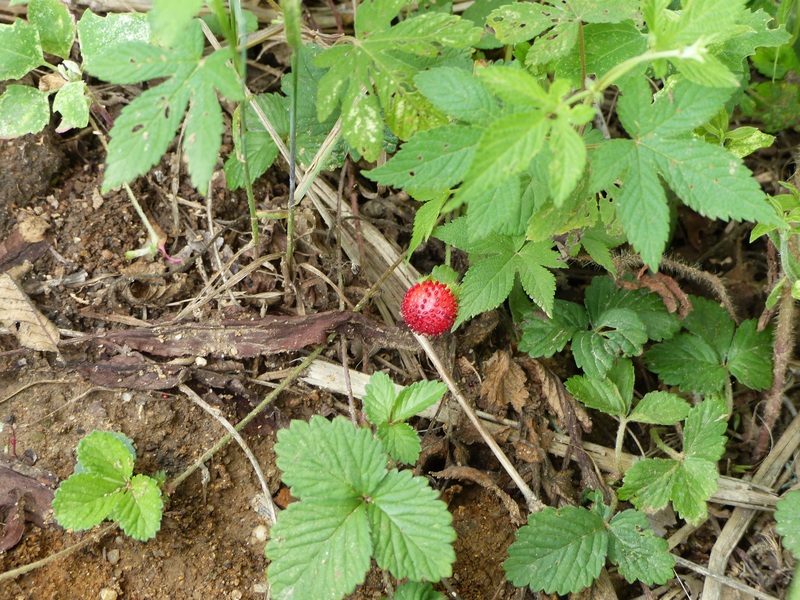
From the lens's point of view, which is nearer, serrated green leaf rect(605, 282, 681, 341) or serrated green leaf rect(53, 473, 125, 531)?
serrated green leaf rect(53, 473, 125, 531)

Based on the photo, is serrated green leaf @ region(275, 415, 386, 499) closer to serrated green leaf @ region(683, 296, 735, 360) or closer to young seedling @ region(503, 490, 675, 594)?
young seedling @ region(503, 490, 675, 594)

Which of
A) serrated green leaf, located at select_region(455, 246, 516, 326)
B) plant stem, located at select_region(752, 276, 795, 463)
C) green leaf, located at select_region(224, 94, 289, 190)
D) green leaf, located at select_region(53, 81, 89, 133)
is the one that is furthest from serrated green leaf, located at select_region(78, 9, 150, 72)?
plant stem, located at select_region(752, 276, 795, 463)

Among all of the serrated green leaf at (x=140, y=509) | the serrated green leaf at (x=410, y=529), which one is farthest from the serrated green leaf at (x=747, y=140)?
the serrated green leaf at (x=140, y=509)

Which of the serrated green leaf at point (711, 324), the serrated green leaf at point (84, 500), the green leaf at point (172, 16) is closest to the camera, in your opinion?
the green leaf at point (172, 16)

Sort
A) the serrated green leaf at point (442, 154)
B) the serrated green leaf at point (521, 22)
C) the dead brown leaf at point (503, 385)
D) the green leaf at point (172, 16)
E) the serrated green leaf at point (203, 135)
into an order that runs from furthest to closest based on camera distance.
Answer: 1. the dead brown leaf at point (503, 385)
2. the serrated green leaf at point (521, 22)
3. the serrated green leaf at point (442, 154)
4. the serrated green leaf at point (203, 135)
5. the green leaf at point (172, 16)

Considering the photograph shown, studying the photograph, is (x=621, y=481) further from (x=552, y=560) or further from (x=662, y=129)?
(x=662, y=129)

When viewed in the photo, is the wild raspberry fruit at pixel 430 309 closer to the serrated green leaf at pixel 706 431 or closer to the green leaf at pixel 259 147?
the green leaf at pixel 259 147

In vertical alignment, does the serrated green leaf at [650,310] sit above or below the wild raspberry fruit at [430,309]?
below
